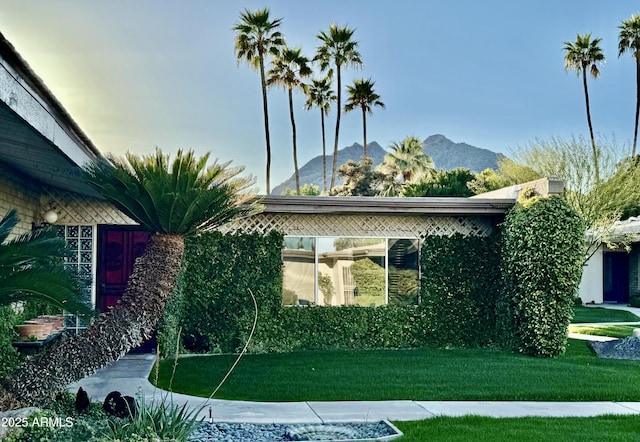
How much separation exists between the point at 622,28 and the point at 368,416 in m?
37.6

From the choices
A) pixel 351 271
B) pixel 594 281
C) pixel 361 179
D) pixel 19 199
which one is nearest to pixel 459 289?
pixel 351 271

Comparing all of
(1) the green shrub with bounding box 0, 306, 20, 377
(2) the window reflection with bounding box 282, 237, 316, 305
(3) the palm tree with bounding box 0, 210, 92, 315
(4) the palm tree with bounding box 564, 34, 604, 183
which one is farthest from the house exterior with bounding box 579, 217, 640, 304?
(3) the palm tree with bounding box 0, 210, 92, 315

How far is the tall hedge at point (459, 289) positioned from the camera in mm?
13383

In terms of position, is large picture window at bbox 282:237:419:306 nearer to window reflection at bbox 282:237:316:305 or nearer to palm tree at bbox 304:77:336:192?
window reflection at bbox 282:237:316:305

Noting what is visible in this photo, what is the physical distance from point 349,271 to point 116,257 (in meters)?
4.28

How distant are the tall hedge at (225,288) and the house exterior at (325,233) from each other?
327mm

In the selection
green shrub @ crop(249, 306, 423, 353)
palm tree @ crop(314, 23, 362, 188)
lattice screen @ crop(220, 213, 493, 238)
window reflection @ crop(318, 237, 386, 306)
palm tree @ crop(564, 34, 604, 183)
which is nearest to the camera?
green shrub @ crop(249, 306, 423, 353)

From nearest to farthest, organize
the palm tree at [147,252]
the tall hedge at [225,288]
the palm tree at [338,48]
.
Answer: the palm tree at [147,252]
the tall hedge at [225,288]
the palm tree at [338,48]

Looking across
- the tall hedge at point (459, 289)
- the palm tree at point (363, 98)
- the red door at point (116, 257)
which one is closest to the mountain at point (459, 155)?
the palm tree at point (363, 98)

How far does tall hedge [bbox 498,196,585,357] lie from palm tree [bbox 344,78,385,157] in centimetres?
3168

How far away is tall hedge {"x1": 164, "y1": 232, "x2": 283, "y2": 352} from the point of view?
41.1ft

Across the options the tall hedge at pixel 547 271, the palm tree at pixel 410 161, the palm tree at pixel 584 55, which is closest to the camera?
the tall hedge at pixel 547 271

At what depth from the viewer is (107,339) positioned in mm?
6848

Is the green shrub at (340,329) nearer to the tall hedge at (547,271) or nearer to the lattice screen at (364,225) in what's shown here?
the lattice screen at (364,225)
